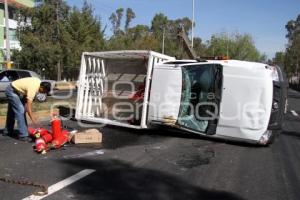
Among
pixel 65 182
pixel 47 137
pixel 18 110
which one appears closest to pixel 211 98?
pixel 47 137

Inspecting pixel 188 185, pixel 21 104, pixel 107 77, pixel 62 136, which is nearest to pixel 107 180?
pixel 188 185

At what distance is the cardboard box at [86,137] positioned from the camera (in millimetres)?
9781

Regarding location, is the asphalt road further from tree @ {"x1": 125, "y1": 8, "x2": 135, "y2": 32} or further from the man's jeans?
tree @ {"x1": 125, "y1": 8, "x2": 135, "y2": 32}

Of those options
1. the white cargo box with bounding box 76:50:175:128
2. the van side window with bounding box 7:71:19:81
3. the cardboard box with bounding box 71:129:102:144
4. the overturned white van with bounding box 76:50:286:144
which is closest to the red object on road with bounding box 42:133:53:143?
the cardboard box with bounding box 71:129:102:144

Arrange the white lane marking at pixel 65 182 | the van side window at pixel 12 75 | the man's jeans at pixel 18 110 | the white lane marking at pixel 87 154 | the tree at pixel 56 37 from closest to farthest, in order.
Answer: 1. the white lane marking at pixel 65 182
2. the white lane marking at pixel 87 154
3. the man's jeans at pixel 18 110
4. the van side window at pixel 12 75
5. the tree at pixel 56 37

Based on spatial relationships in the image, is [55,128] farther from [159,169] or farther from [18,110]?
[159,169]

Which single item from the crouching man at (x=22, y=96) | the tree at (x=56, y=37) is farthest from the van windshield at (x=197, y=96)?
the tree at (x=56, y=37)

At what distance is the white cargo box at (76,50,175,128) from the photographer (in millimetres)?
13408

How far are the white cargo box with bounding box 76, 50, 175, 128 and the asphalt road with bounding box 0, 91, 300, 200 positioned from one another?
2638 millimetres

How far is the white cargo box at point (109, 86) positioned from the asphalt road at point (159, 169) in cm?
264

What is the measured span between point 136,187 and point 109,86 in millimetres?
8335

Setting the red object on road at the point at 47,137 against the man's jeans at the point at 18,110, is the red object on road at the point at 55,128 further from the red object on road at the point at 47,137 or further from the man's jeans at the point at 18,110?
the man's jeans at the point at 18,110

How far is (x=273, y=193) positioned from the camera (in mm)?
6465

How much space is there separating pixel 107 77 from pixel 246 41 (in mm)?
78517
